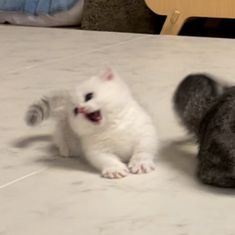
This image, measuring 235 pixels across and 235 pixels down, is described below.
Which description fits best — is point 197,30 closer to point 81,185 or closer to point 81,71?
point 81,71

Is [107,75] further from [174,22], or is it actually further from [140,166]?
[174,22]

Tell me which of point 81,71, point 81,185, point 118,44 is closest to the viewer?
point 81,185

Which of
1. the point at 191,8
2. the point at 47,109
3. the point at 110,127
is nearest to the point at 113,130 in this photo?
the point at 110,127

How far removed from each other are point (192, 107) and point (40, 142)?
0.86 feet

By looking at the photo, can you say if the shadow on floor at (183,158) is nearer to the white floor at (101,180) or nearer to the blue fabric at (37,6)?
the white floor at (101,180)

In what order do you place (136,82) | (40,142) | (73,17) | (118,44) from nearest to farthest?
(40,142)
(136,82)
(118,44)
(73,17)

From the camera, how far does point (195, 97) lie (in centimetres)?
91

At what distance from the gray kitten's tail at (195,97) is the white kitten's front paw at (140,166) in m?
0.09

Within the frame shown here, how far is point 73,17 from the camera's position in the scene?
2166 millimetres

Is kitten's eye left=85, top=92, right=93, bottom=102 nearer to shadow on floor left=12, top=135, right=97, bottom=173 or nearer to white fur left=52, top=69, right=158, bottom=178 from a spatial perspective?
white fur left=52, top=69, right=158, bottom=178

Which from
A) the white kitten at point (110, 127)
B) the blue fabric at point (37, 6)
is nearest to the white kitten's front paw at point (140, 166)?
the white kitten at point (110, 127)

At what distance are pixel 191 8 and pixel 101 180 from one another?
1.13 metres

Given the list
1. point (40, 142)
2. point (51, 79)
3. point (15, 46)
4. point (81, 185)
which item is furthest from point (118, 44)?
point (81, 185)

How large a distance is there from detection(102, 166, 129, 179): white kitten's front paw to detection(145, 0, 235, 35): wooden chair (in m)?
1.10
